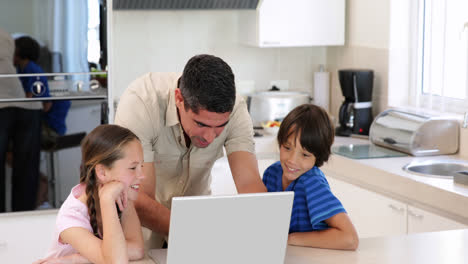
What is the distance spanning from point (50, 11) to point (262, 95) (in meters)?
1.39

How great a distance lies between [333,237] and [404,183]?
118cm

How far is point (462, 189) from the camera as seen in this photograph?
2641mm

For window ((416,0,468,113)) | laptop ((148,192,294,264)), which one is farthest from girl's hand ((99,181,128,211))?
window ((416,0,468,113))

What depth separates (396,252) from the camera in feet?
5.79

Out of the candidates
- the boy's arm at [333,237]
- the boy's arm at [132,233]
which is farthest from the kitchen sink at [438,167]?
the boy's arm at [132,233]

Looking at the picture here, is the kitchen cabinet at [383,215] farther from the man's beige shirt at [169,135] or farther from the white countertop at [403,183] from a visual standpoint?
the man's beige shirt at [169,135]

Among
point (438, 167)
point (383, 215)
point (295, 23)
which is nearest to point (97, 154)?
point (383, 215)

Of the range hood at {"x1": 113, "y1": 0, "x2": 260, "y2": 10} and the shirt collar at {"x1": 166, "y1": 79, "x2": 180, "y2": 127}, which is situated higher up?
the range hood at {"x1": 113, "y1": 0, "x2": 260, "y2": 10}

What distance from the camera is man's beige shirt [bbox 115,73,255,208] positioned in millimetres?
2072

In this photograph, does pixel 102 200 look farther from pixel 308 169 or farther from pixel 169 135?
pixel 308 169

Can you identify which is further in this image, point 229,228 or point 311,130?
point 311,130

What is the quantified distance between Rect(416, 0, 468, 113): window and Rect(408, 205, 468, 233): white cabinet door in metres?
0.74

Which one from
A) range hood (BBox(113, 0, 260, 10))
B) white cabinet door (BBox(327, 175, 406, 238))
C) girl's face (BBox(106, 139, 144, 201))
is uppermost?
range hood (BBox(113, 0, 260, 10))

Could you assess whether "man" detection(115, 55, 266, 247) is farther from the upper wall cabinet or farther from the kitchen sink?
the upper wall cabinet
